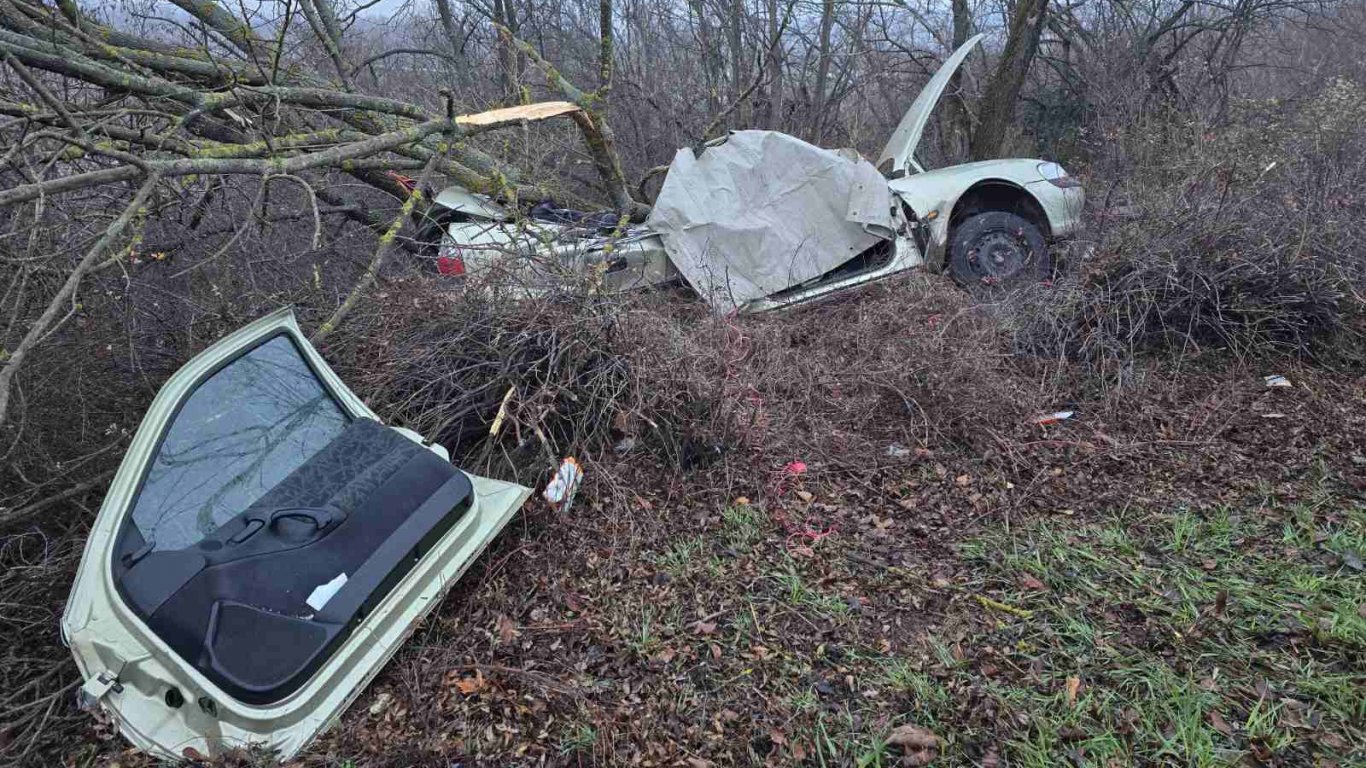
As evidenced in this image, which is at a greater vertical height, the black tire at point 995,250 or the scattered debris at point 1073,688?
the black tire at point 995,250

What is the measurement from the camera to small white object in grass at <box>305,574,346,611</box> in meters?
2.33

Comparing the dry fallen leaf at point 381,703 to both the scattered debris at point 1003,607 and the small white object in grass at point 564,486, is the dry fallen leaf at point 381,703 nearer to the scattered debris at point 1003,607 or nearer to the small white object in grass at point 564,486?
the small white object in grass at point 564,486

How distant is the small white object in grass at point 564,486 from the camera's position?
335 centimetres

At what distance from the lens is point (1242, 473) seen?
11.2 feet

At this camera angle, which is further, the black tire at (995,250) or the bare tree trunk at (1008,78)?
the bare tree trunk at (1008,78)

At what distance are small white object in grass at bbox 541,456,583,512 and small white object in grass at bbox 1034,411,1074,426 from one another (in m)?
2.42

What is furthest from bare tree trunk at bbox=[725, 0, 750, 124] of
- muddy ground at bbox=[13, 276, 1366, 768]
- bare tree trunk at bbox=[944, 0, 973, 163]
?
muddy ground at bbox=[13, 276, 1366, 768]

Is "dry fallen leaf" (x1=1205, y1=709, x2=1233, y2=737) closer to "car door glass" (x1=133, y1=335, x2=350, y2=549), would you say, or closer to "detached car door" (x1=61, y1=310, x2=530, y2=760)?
"detached car door" (x1=61, y1=310, x2=530, y2=760)

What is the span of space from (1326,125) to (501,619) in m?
8.74

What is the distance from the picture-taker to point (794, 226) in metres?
5.39

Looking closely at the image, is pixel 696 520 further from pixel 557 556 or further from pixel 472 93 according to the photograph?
pixel 472 93

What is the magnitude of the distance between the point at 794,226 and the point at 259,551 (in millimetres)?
4056

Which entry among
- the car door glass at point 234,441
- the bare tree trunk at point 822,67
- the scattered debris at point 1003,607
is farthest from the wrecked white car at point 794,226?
→ the bare tree trunk at point 822,67

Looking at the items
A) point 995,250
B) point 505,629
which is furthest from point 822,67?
point 505,629
